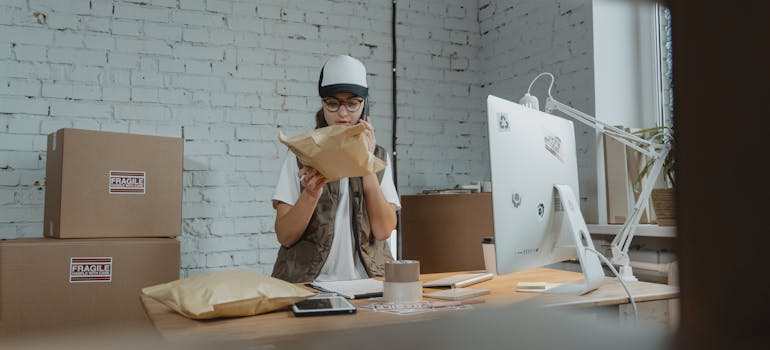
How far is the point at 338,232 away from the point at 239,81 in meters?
1.36

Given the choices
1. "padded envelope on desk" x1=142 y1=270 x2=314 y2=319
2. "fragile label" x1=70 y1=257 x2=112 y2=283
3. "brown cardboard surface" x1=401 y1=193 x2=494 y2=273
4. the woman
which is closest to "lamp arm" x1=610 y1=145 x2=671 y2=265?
the woman

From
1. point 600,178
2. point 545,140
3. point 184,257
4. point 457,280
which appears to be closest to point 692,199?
point 545,140

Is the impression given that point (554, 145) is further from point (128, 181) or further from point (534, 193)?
point (128, 181)

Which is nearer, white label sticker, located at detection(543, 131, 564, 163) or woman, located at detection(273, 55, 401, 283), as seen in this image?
white label sticker, located at detection(543, 131, 564, 163)

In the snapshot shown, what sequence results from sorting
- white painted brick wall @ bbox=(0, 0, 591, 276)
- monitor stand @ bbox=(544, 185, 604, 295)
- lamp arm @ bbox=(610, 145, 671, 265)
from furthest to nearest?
white painted brick wall @ bbox=(0, 0, 591, 276) → lamp arm @ bbox=(610, 145, 671, 265) → monitor stand @ bbox=(544, 185, 604, 295)

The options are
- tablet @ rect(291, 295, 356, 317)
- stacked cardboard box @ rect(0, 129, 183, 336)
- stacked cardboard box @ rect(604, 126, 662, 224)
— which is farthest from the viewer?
stacked cardboard box @ rect(604, 126, 662, 224)

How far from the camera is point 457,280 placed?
58.9 inches

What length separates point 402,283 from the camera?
1.19 meters

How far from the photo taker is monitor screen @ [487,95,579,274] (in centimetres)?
120

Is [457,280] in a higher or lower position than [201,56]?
lower

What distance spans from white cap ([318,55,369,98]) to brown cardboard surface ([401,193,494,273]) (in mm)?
1105

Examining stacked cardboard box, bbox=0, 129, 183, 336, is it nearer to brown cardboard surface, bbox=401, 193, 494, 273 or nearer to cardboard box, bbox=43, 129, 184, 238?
cardboard box, bbox=43, 129, 184, 238

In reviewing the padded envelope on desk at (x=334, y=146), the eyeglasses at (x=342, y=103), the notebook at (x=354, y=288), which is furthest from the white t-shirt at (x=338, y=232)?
the padded envelope on desk at (x=334, y=146)

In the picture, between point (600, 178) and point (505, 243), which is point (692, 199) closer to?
point (505, 243)
